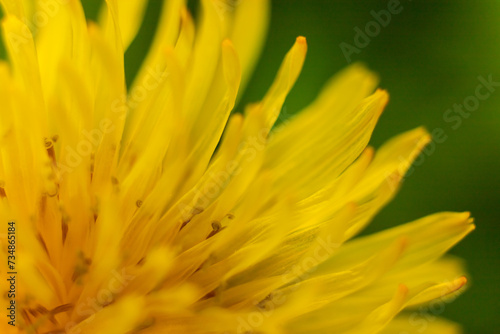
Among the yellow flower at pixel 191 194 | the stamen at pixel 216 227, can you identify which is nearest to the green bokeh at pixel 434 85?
the yellow flower at pixel 191 194

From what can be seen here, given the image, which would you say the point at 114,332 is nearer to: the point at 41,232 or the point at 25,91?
the point at 41,232

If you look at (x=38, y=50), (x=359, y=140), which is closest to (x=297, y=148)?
(x=359, y=140)

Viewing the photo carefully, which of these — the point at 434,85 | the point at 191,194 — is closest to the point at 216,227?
the point at 191,194

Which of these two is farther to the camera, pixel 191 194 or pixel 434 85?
pixel 434 85

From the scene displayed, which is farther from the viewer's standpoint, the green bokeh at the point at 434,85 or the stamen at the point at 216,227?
the green bokeh at the point at 434,85

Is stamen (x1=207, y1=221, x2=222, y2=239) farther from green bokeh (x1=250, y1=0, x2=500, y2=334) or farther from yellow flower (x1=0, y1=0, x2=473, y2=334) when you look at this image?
green bokeh (x1=250, y1=0, x2=500, y2=334)

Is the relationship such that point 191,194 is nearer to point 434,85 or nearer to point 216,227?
point 216,227

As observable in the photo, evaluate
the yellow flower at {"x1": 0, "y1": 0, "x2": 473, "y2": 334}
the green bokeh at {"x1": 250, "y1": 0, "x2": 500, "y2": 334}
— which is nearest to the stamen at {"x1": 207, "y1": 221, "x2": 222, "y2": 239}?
the yellow flower at {"x1": 0, "y1": 0, "x2": 473, "y2": 334}

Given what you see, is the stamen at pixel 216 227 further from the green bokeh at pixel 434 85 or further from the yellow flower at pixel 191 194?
the green bokeh at pixel 434 85
